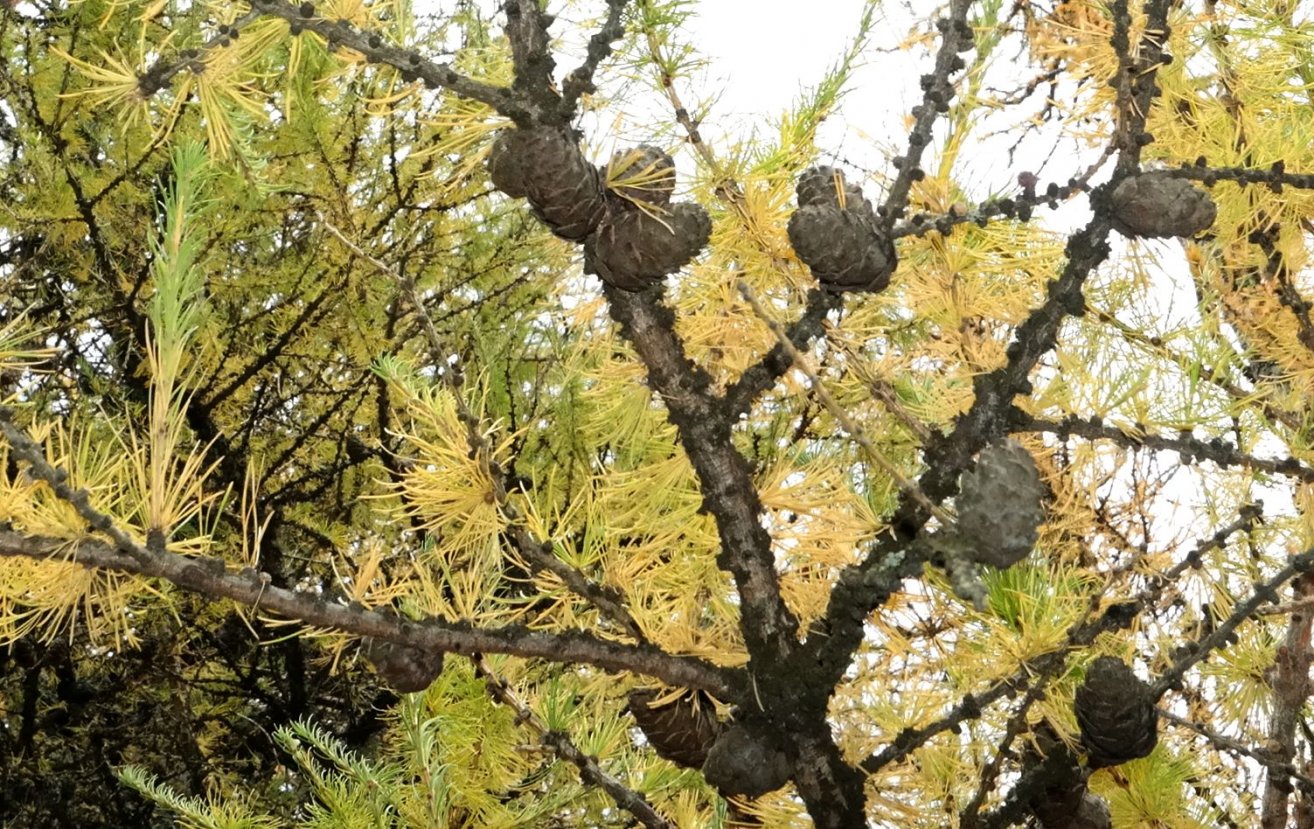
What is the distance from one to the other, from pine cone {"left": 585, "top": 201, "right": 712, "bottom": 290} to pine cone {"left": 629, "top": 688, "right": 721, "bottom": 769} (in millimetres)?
301

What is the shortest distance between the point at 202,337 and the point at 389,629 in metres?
0.96

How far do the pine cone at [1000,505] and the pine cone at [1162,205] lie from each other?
0.16m

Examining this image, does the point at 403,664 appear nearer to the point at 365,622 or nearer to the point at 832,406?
the point at 365,622

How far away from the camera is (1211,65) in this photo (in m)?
1.03

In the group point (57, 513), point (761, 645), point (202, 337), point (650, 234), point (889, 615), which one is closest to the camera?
point (57, 513)

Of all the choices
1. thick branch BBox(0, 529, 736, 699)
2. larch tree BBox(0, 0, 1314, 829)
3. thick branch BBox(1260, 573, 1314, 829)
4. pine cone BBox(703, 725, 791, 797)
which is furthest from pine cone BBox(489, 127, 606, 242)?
thick branch BBox(1260, 573, 1314, 829)

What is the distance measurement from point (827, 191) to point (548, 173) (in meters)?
0.17

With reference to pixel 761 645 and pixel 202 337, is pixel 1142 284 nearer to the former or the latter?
pixel 761 645

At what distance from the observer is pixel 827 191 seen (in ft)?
2.39

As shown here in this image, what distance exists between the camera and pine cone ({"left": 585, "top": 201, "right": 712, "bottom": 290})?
0.69 metres

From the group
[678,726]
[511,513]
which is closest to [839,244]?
[511,513]

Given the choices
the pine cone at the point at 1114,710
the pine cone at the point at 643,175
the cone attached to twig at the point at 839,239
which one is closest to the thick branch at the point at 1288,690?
the pine cone at the point at 1114,710

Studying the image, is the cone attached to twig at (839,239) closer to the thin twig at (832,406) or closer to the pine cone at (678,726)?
the thin twig at (832,406)

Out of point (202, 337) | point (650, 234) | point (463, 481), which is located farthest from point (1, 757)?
point (650, 234)
